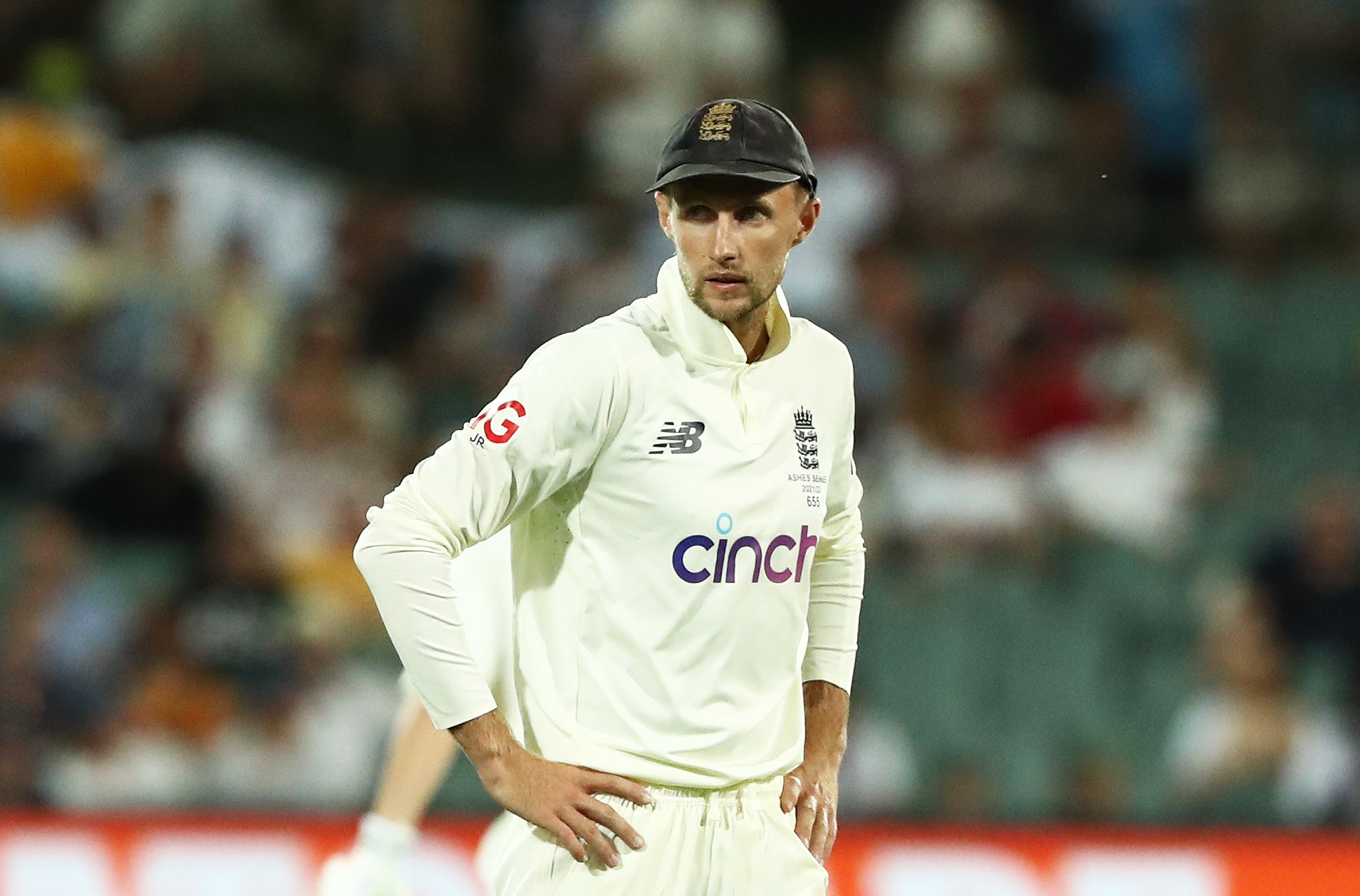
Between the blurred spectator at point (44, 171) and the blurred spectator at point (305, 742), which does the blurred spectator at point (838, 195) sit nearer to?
the blurred spectator at point (305, 742)

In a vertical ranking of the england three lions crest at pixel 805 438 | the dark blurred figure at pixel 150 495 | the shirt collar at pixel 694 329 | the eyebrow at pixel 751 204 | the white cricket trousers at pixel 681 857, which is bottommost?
the white cricket trousers at pixel 681 857

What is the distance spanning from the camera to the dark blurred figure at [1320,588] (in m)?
8.48

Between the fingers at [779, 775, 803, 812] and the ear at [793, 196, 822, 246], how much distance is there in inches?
37.2

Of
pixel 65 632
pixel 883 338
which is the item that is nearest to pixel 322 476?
pixel 65 632

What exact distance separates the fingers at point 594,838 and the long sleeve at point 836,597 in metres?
0.67

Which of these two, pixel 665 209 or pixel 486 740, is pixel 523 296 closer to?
pixel 665 209

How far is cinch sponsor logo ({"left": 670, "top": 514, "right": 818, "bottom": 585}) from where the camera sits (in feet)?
10.9

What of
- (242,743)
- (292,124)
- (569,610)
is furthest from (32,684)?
(569,610)

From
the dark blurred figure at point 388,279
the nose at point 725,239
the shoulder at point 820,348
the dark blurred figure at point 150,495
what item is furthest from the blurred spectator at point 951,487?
the nose at point 725,239

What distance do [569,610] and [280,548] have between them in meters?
5.42

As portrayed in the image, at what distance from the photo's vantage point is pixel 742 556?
3.35 meters

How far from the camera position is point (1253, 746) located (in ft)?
26.6

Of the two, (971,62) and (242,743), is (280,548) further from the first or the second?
(971,62)

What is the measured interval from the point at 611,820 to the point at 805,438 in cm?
75
